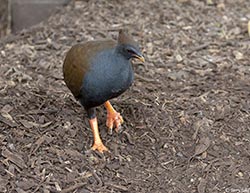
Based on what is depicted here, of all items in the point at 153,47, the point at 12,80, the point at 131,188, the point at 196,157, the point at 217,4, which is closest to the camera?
the point at 131,188

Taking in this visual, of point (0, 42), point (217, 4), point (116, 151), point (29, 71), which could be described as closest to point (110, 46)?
point (116, 151)

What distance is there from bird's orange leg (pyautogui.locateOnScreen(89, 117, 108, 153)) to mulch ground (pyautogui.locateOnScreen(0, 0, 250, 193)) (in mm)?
47

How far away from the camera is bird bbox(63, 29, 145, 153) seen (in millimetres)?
4082

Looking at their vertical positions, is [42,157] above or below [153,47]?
above

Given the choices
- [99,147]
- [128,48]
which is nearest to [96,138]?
[99,147]

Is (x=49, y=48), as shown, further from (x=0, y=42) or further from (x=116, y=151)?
(x=116, y=151)

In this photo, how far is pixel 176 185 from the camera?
414 centimetres

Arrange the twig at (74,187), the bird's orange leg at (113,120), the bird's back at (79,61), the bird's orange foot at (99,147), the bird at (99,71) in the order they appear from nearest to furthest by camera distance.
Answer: the twig at (74,187), the bird at (99,71), the bird's back at (79,61), the bird's orange foot at (99,147), the bird's orange leg at (113,120)

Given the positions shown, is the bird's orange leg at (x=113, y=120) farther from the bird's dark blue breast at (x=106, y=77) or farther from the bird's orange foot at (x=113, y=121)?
the bird's dark blue breast at (x=106, y=77)

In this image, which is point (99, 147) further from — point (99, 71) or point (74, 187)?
point (99, 71)

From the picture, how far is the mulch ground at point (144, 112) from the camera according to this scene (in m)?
4.16

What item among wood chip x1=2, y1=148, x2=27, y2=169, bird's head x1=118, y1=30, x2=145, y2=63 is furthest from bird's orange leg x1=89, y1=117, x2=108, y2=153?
bird's head x1=118, y1=30, x2=145, y2=63

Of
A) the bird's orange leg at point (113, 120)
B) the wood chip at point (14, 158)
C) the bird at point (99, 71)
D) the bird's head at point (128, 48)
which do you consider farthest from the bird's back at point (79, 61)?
the wood chip at point (14, 158)

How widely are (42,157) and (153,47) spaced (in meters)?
2.23
